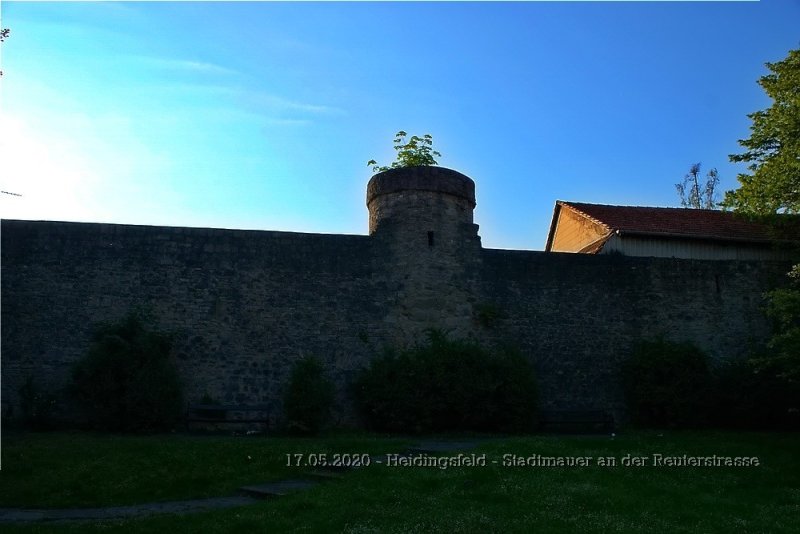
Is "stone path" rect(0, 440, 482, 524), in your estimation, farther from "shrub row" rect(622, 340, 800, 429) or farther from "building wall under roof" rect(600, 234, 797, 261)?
"building wall under roof" rect(600, 234, 797, 261)

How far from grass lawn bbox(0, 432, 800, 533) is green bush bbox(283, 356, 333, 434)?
1.29m

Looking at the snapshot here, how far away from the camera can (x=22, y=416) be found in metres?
13.8

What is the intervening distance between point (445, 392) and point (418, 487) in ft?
17.7

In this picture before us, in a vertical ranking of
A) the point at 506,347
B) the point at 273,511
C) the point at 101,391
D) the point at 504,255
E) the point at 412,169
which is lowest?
the point at 273,511

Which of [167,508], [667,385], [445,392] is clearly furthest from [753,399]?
[167,508]

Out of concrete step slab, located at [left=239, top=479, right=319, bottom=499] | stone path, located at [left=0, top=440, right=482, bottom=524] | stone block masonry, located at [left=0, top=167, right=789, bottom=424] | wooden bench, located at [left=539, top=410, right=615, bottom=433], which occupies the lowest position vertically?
stone path, located at [left=0, top=440, right=482, bottom=524]

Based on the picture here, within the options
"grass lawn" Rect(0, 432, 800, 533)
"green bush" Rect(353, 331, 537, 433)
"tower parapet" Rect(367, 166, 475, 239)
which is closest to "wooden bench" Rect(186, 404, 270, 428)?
"grass lawn" Rect(0, 432, 800, 533)

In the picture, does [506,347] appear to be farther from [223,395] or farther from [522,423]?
[223,395]

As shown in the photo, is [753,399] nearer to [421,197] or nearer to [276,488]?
[421,197]

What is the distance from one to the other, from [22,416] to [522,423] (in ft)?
32.4

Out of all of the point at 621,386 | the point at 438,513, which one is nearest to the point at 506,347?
the point at 621,386

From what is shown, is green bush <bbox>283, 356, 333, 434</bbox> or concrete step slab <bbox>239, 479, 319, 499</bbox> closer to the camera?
concrete step slab <bbox>239, 479, 319, 499</bbox>

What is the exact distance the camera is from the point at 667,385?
1634 centimetres

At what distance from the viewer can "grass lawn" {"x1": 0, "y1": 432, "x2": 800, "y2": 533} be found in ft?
25.4
